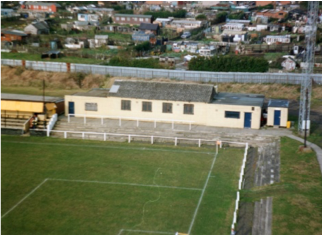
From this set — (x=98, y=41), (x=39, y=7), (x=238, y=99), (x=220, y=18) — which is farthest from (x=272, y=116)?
(x=39, y=7)

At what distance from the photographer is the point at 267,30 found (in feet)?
318

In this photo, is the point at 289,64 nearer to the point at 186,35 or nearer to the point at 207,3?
the point at 186,35

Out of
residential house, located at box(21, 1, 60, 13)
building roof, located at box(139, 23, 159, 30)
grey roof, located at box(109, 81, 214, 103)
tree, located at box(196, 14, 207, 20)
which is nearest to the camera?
grey roof, located at box(109, 81, 214, 103)

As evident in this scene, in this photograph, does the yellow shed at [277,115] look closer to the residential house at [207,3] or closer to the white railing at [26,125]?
A: the white railing at [26,125]

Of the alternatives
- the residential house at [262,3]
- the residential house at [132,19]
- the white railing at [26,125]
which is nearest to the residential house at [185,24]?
the residential house at [132,19]

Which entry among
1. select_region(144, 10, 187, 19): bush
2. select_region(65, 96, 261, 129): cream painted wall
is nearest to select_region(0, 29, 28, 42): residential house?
select_region(144, 10, 187, 19): bush

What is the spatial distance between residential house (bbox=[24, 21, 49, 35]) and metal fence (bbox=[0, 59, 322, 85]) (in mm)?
30053

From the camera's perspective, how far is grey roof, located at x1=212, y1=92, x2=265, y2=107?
37531 mm

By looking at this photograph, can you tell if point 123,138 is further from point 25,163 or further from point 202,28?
point 202,28

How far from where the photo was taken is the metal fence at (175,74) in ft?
161

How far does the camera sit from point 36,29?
3420 inches

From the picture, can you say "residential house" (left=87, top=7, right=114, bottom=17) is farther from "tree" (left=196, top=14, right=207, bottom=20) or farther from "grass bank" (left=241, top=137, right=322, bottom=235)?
"grass bank" (left=241, top=137, right=322, bottom=235)

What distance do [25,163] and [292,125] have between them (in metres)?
18.4

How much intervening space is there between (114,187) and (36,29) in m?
64.4
